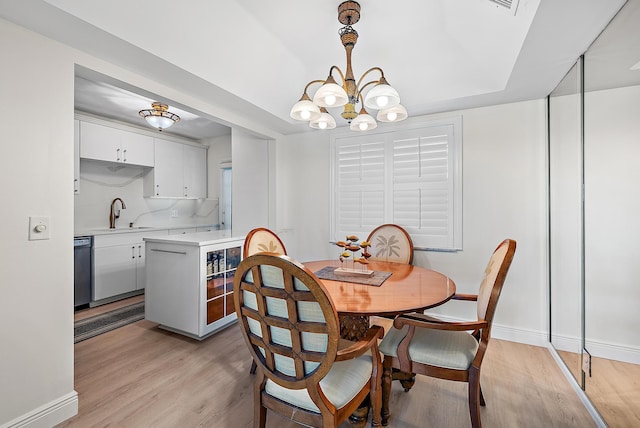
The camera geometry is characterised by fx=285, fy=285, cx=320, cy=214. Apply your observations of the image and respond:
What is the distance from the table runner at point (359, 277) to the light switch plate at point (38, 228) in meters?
1.62

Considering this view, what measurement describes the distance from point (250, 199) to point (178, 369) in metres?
2.15

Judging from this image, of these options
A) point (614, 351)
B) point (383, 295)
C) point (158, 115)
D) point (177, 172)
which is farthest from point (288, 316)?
point (177, 172)

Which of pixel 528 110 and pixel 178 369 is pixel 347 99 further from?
pixel 178 369

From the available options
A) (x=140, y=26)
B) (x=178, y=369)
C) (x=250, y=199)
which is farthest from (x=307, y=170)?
(x=178, y=369)

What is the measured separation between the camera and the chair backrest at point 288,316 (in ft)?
3.19

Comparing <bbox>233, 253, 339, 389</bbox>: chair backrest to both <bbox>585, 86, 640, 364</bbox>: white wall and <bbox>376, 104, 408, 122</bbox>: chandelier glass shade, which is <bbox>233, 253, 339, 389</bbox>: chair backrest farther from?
<bbox>585, 86, 640, 364</bbox>: white wall

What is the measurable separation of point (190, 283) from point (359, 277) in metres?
1.55

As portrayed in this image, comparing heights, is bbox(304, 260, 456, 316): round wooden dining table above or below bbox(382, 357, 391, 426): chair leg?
above

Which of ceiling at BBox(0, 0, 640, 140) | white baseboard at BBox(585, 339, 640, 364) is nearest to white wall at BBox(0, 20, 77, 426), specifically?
ceiling at BBox(0, 0, 640, 140)

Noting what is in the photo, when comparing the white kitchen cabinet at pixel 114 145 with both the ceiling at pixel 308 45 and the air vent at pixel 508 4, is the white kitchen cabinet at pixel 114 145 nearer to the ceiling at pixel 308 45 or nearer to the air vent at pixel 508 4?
the ceiling at pixel 308 45

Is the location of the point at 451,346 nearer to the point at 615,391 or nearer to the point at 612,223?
the point at 615,391

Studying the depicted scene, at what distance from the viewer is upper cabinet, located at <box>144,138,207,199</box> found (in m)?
4.45

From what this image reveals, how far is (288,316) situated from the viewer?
103 cm

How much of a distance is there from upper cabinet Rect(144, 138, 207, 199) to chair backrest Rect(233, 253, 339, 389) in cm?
407
